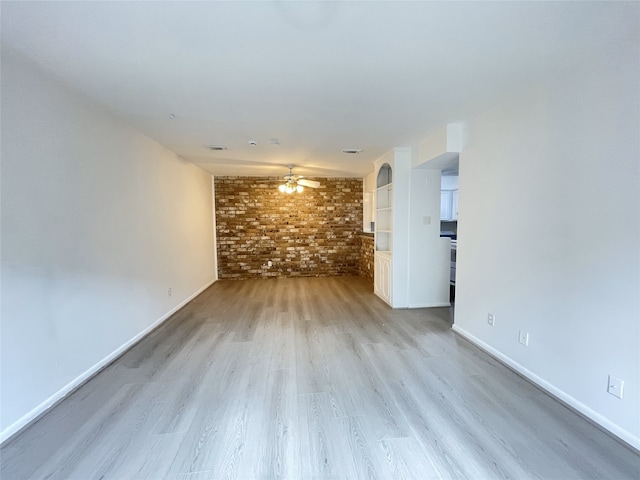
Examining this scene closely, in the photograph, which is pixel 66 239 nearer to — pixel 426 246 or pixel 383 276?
pixel 383 276

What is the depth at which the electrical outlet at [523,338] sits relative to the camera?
2.35 meters

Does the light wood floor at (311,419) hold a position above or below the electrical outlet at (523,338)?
below

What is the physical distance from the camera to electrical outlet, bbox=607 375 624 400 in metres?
1.69

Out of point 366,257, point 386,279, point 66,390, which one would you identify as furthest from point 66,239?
point 366,257

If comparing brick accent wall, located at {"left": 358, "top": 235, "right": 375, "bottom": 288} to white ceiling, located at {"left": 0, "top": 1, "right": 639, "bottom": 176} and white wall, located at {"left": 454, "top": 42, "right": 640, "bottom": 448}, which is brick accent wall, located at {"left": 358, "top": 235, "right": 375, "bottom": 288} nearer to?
white wall, located at {"left": 454, "top": 42, "right": 640, "bottom": 448}

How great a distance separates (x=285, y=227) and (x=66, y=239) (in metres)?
4.60

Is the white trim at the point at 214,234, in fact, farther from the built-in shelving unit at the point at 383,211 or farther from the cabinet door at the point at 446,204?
the cabinet door at the point at 446,204

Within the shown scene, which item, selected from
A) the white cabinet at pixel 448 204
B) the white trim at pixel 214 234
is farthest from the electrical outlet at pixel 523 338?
the white trim at pixel 214 234

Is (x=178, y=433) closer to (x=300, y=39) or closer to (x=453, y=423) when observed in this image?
(x=453, y=423)

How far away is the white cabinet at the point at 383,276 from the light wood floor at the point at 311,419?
131 centimetres

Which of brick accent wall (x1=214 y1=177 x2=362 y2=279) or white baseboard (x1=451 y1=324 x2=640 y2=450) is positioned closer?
white baseboard (x1=451 y1=324 x2=640 y2=450)

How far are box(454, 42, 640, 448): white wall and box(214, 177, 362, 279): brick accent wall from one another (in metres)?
4.03

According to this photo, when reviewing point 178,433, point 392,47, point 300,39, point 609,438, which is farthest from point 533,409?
point 300,39

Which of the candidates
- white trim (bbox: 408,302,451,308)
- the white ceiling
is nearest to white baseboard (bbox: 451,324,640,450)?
white trim (bbox: 408,302,451,308)
